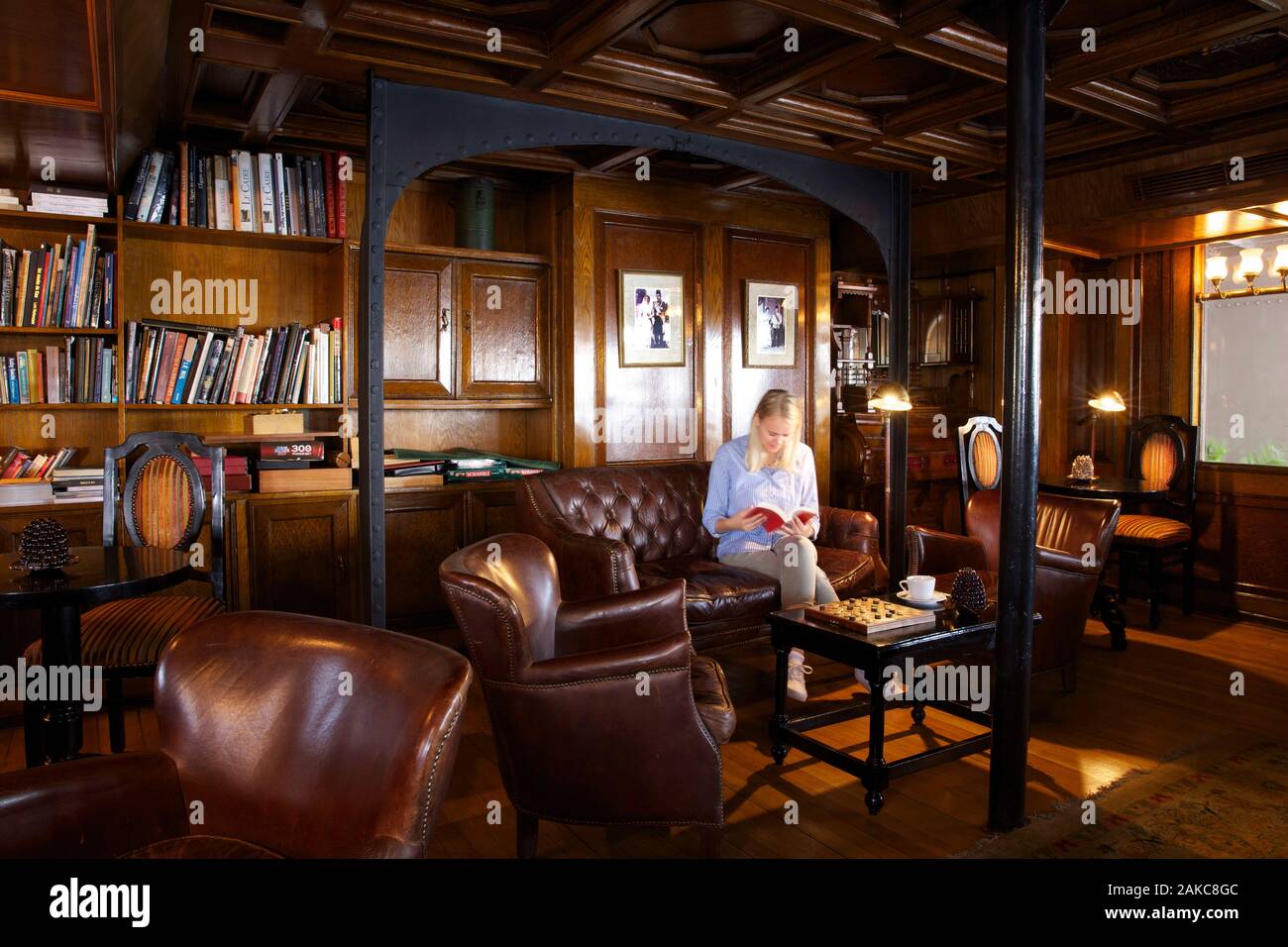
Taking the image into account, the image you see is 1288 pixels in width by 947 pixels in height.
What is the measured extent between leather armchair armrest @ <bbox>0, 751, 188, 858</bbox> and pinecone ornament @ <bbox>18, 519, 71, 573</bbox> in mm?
1524

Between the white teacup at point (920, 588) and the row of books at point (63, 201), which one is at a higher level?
the row of books at point (63, 201)

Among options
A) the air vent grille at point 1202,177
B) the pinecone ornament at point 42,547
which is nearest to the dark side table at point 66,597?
the pinecone ornament at point 42,547

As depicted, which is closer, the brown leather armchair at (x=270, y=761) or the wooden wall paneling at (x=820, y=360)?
the brown leather armchair at (x=270, y=761)

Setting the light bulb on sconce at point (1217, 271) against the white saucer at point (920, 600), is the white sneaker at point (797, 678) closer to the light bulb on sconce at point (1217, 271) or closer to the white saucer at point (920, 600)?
the white saucer at point (920, 600)

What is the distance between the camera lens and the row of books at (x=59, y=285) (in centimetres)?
407

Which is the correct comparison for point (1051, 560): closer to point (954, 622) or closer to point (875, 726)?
point (954, 622)

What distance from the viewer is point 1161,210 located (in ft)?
16.9

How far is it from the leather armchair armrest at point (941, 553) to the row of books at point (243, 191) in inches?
133

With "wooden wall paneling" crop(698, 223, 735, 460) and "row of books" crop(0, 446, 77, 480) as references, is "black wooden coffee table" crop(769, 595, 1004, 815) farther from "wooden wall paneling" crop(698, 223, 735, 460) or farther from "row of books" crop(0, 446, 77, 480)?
"row of books" crop(0, 446, 77, 480)

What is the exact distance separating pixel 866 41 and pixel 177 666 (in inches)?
125

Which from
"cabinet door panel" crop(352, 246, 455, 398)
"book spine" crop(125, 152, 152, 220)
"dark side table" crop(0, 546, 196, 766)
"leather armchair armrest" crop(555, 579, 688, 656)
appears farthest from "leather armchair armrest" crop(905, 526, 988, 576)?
"book spine" crop(125, 152, 152, 220)

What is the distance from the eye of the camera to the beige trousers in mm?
4316

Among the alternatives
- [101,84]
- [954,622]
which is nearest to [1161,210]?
[954,622]

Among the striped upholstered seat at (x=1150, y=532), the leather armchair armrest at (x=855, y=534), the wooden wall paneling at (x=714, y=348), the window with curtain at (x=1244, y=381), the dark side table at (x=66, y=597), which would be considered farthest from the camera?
the window with curtain at (x=1244, y=381)
